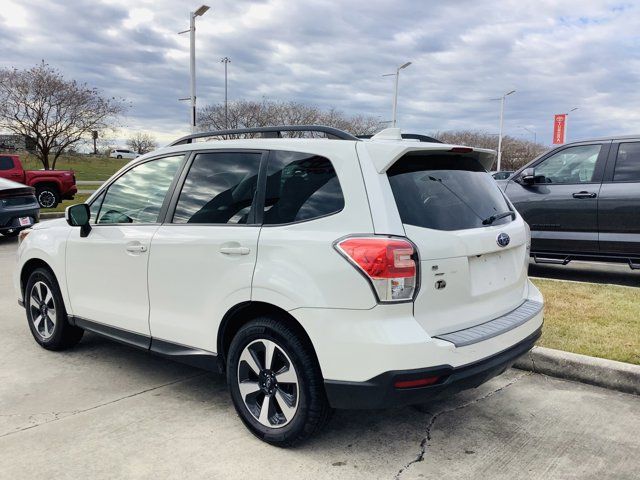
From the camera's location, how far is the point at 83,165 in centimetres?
5481

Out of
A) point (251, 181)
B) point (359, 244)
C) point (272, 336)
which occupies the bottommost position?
point (272, 336)

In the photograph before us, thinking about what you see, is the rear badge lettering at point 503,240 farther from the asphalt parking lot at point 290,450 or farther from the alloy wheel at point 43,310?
the alloy wheel at point 43,310

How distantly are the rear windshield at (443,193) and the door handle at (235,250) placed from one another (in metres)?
0.89

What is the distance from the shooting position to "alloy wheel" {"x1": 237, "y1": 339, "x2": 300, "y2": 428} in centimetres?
307

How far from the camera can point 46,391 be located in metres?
3.99

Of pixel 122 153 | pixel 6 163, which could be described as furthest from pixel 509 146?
pixel 6 163

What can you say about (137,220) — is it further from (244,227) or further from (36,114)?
(36,114)

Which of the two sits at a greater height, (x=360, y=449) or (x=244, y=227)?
(x=244, y=227)

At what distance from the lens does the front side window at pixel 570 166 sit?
7.39m

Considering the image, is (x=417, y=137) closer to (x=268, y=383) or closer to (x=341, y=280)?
(x=341, y=280)

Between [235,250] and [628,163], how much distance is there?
19.3 feet

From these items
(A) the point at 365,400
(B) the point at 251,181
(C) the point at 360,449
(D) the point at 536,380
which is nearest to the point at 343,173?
(B) the point at 251,181

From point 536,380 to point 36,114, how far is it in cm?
2453

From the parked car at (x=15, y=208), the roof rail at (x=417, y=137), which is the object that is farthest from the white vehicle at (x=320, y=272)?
the parked car at (x=15, y=208)
